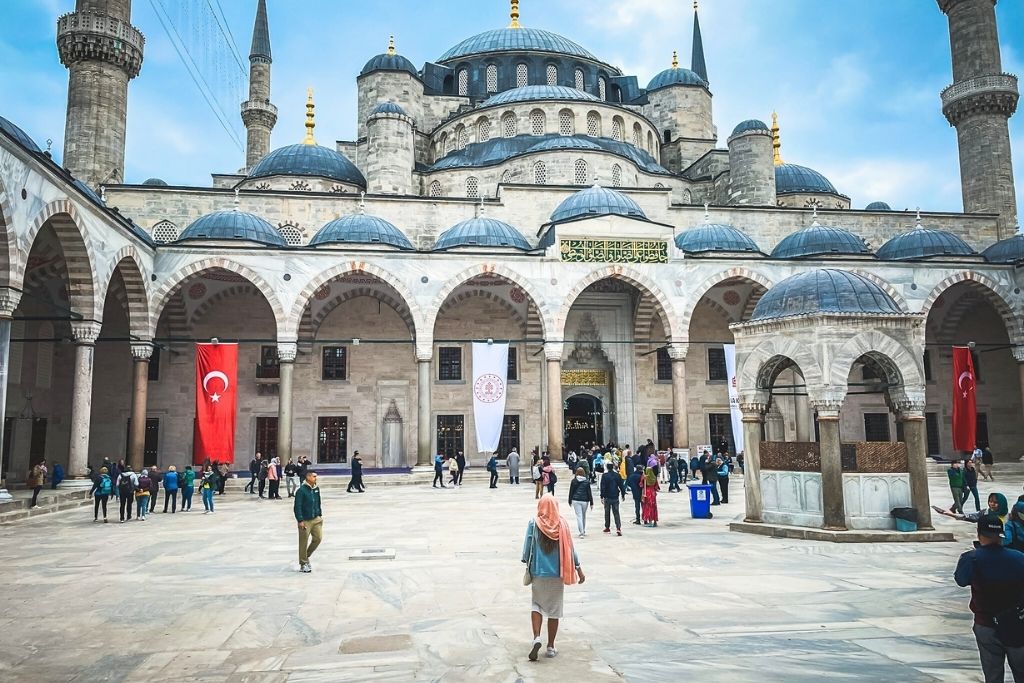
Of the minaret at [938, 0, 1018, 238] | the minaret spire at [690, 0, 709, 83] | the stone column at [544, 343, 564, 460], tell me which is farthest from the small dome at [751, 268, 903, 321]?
the minaret spire at [690, 0, 709, 83]

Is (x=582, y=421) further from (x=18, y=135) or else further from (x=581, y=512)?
(x=18, y=135)

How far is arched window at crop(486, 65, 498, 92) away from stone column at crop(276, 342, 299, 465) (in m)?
15.3

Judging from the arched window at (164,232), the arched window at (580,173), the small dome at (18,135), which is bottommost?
the small dome at (18,135)

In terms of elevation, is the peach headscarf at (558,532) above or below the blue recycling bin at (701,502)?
above

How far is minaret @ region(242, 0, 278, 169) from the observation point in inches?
1049

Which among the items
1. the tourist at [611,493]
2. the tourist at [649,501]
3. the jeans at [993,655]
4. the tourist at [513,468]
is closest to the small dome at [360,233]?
the tourist at [513,468]

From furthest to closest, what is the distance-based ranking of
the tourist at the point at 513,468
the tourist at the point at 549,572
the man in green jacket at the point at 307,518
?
the tourist at the point at 513,468 → the man in green jacket at the point at 307,518 → the tourist at the point at 549,572

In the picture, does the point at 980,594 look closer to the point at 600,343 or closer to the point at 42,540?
the point at 42,540

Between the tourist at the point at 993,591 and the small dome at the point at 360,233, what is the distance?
15.5 metres

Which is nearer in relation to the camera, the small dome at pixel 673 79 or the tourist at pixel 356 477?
the tourist at pixel 356 477

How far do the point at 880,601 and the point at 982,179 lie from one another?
2281 centimetres

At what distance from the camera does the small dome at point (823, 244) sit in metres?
18.8

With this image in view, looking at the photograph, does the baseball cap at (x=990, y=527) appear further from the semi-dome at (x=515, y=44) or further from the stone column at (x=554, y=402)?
the semi-dome at (x=515, y=44)

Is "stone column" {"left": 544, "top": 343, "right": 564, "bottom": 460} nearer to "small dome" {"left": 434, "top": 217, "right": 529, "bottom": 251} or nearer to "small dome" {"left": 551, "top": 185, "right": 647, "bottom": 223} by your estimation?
"small dome" {"left": 434, "top": 217, "right": 529, "bottom": 251}
